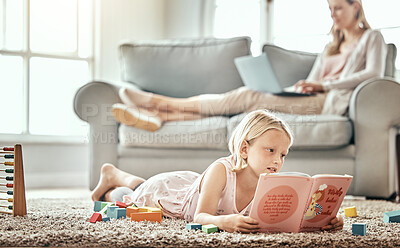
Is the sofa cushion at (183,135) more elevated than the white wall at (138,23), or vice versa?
the white wall at (138,23)

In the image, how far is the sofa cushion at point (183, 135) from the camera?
104 inches

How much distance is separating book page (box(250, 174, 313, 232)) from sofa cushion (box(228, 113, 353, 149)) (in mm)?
1244

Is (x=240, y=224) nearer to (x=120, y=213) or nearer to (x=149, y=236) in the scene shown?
(x=149, y=236)

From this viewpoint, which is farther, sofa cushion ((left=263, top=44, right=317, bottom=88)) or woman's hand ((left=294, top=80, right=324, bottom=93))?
sofa cushion ((left=263, top=44, right=317, bottom=88))

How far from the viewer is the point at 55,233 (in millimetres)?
1211

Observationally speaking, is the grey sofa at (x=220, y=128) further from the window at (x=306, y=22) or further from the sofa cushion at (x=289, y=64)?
the window at (x=306, y=22)

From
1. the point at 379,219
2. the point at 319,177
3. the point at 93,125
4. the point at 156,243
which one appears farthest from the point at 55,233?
the point at 93,125

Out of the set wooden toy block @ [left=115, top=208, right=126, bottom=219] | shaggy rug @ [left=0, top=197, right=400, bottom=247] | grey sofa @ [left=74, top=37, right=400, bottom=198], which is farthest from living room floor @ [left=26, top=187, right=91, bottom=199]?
shaggy rug @ [left=0, top=197, right=400, bottom=247]

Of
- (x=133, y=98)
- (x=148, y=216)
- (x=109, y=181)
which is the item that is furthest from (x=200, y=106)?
(x=148, y=216)

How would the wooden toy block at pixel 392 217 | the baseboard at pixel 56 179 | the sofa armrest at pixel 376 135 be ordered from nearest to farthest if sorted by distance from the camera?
the wooden toy block at pixel 392 217, the sofa armrest at pixel 376 135, the baseboard at pixel 56 179

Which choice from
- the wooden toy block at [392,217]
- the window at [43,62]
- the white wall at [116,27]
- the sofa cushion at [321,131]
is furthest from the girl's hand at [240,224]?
the white wall at [116,27]

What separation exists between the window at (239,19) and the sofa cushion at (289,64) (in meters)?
0.67

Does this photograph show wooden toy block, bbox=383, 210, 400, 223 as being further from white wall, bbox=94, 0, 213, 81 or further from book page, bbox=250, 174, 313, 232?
white wall, bbox=94, 0, 213, 81

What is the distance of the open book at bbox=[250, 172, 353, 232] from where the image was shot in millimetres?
1230
